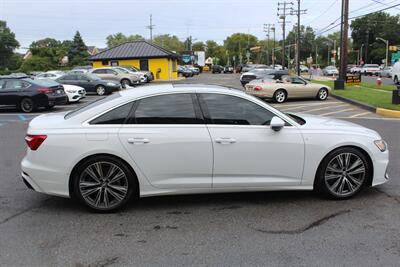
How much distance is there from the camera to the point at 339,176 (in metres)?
5.62

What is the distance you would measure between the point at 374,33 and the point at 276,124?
418 feet

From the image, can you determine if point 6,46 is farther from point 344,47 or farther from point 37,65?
point 344,47

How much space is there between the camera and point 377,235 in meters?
4.58

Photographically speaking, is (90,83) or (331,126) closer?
(331,126)

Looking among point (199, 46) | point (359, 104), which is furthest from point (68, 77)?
point (199, 46)

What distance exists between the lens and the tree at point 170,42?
149375 millimetres

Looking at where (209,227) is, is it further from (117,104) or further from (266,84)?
(266,84)

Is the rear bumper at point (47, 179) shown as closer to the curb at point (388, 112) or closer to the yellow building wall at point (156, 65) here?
the curb at point (388, 112)

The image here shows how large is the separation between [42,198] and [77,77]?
2295cm

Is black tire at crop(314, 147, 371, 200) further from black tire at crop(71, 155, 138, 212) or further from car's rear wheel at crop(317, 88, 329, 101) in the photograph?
car's rear wheel at crop(317, 88, 329, 101)

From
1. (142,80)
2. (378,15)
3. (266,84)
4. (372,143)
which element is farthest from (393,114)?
(378,15)

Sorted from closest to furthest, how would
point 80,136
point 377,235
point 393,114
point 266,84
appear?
point 377,235
point 80,136
point 393,114
point 266,84

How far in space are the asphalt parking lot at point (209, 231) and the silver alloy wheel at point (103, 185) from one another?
0.16 metres

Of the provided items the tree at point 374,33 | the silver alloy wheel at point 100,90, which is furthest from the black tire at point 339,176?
the tree at point 374,33
